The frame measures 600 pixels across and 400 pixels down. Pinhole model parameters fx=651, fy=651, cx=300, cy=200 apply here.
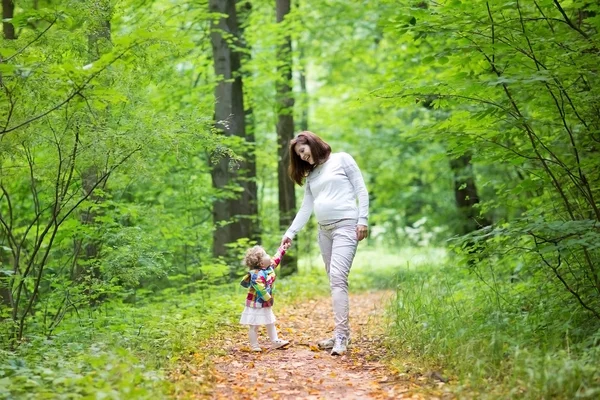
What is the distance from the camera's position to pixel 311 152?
20.8 ft

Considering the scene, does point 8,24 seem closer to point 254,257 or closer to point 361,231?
point 254,257

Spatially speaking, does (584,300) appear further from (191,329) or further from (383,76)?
(383,76)

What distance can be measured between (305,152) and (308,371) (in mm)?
2087

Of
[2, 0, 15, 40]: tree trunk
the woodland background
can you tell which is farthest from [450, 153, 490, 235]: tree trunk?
[2, 0, 15, 40]: tree trunk

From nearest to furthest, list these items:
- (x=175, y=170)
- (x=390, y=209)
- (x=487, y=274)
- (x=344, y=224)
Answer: (x=344, y=224)
(x=487, y=274)
(x=175, y=170)
(x=390, y=209)

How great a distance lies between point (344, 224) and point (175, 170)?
6.29m

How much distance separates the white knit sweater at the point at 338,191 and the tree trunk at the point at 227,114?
451 centimetres

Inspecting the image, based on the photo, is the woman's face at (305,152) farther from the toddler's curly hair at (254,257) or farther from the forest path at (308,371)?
the forest path at (308,371)

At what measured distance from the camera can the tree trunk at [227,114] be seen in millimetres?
11047

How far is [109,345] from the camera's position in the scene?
547 cm

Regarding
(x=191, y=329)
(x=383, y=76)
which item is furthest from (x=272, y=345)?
(x=383, y=76)

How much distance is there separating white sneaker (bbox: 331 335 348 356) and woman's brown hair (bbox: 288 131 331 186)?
163cm

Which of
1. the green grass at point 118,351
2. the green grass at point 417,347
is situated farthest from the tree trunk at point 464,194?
the green grass at point 118,351

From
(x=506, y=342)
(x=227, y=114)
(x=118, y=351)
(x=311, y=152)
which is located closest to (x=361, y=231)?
(x=311, y=152)
